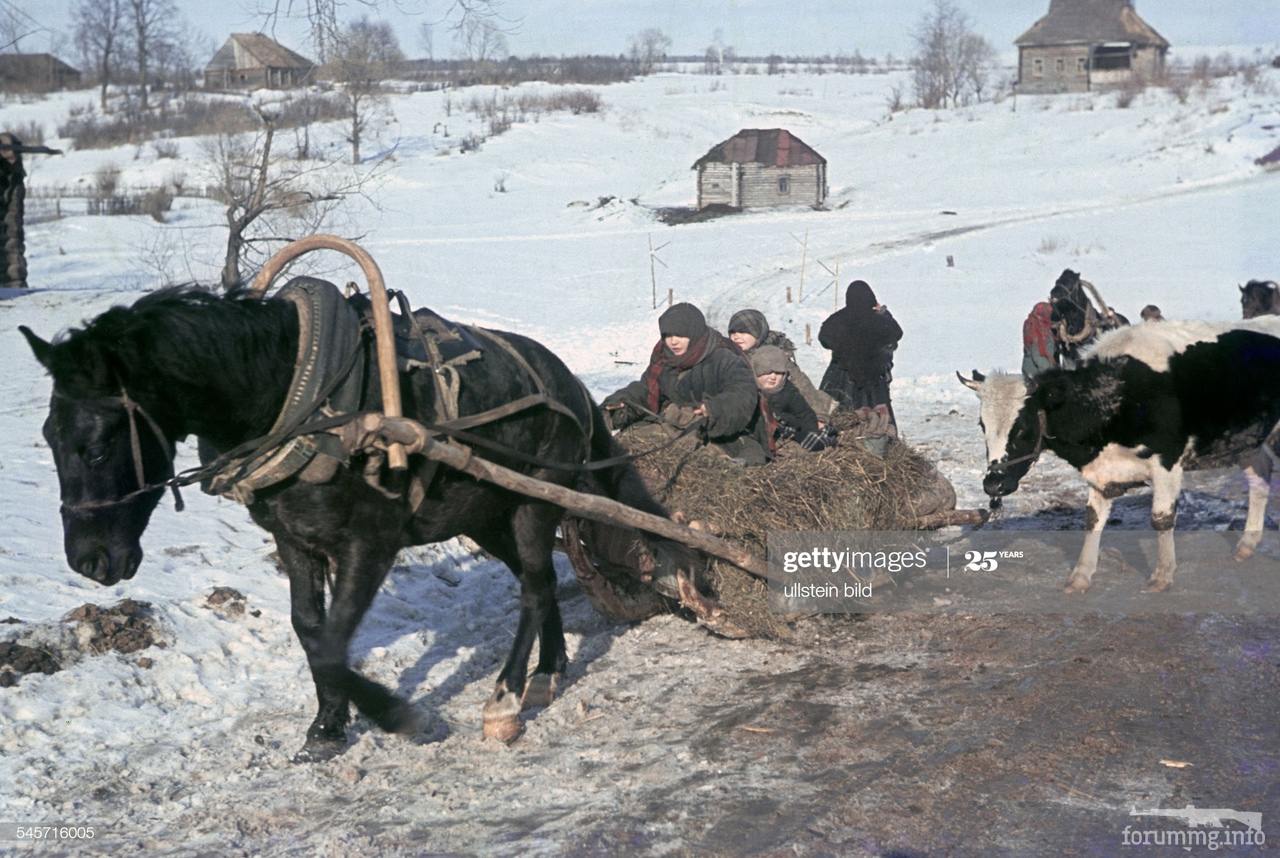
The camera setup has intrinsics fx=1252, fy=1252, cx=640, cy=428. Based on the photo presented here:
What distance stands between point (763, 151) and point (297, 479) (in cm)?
4003

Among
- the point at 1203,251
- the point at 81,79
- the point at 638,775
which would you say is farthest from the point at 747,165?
the point at 81,79

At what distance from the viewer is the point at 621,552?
6.34 m

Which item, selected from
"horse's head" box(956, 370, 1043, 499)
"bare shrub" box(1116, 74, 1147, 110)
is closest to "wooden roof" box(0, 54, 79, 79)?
"bare shrub" box(1116, 74, 1147, 110)

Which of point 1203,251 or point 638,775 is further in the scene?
point 1203,251

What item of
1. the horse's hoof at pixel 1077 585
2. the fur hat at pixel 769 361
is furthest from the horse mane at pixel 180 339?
the horse's hoof at pixel 1077 585

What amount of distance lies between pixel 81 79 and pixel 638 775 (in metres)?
77.0

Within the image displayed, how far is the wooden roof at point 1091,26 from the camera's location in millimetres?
63656

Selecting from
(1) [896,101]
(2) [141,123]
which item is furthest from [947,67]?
(2) [141,123]

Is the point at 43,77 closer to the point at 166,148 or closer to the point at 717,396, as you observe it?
the point at 166,148

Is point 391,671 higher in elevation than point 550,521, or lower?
lower

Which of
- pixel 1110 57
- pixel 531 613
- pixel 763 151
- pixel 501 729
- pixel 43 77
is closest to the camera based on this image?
pixel 501 729

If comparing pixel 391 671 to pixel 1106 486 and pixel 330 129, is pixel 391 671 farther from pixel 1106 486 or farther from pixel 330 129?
pixel 330 129

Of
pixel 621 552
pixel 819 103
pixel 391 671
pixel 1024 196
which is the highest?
pixel 819 103

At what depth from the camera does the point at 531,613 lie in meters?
5.73
